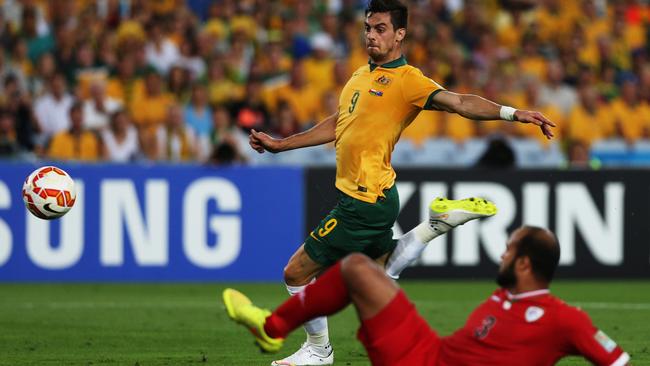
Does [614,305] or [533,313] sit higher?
[533,313]

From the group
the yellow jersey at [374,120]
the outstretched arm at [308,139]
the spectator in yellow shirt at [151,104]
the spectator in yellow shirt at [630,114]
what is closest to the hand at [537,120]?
the yellow jersey at [374,120]

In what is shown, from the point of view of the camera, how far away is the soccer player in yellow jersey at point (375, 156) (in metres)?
8.20

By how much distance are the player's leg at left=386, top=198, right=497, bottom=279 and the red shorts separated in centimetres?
161

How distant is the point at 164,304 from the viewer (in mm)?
13281

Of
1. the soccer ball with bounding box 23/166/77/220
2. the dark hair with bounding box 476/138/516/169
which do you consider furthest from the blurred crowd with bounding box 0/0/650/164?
the soccer ball with bounding box 23/166/77/220

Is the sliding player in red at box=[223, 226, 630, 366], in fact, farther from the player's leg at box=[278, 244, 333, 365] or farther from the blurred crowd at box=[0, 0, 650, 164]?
the blurred crowd at box=[0, 0, 650, 164]

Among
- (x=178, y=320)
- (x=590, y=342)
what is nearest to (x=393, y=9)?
(x=590, y=342)

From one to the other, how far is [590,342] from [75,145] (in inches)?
448

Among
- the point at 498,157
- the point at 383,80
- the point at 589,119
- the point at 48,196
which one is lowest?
the point at 498,157

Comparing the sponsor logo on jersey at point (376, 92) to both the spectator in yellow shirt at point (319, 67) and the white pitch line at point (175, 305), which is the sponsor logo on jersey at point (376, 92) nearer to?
the white pitch line at point (175, 305)

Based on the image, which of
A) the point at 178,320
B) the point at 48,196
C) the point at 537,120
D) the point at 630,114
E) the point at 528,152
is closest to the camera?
the point at 537,120

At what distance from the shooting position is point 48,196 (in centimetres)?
988

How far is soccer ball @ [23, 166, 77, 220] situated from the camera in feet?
32.4

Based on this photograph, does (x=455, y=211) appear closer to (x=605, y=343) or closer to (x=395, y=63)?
(x=395, y=63)
